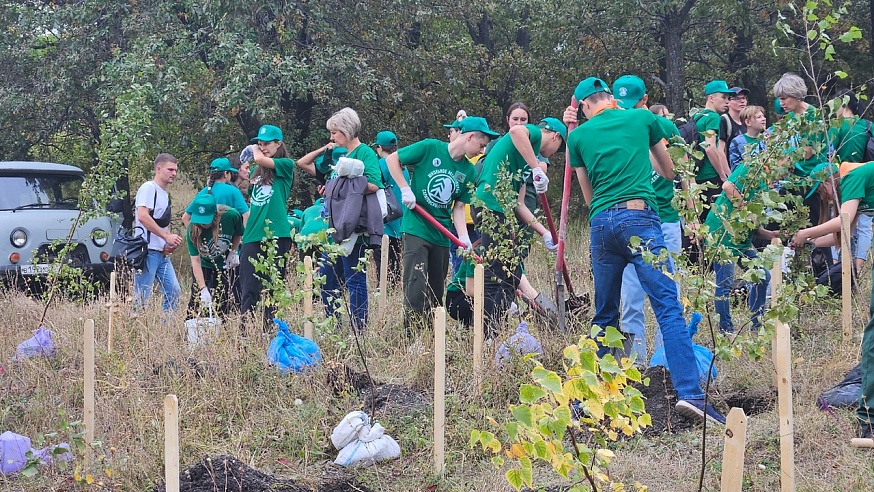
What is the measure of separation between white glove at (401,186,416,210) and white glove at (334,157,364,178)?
15.3 inches

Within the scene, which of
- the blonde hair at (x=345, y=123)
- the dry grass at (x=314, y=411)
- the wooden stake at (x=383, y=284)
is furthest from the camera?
the wooden stake at (x=383, y=284)

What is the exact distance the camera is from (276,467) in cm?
481

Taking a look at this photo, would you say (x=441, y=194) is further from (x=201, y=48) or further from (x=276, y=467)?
(x=201, y=48)

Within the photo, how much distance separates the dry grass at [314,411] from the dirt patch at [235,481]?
126 millimetres

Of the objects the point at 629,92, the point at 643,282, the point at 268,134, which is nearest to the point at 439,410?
the point at 643,282

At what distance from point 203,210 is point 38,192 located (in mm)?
4490

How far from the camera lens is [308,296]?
574cm

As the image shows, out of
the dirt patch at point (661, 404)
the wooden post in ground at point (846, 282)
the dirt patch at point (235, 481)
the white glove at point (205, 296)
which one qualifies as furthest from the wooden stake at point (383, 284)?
the wooden post in ground at point (846, 282)

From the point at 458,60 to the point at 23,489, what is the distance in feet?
37.2

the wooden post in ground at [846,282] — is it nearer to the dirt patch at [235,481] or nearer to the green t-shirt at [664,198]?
the green t-shirt at [664,198]

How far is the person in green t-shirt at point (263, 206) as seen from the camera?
23.9ft

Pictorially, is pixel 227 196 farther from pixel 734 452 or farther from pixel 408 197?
pixel 734 452

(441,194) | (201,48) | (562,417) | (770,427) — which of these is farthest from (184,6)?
(562,417)

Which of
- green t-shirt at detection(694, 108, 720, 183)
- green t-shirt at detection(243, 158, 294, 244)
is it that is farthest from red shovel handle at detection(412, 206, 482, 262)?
green t-shirt at detection(694, 108, 720, 183)
